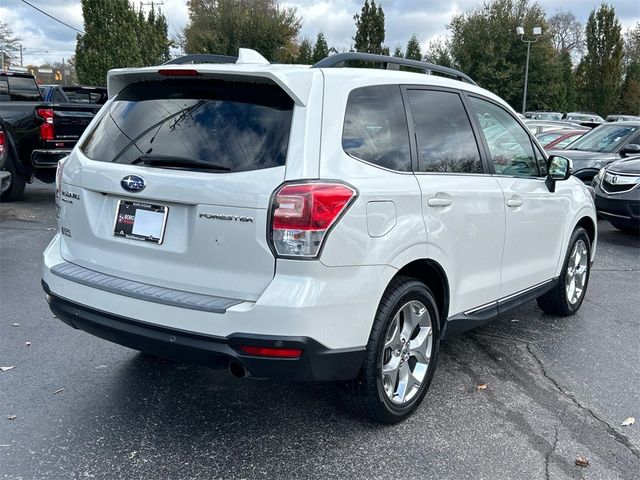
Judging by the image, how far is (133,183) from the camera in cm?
304

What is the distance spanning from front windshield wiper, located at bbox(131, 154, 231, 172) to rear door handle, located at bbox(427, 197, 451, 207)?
111cm

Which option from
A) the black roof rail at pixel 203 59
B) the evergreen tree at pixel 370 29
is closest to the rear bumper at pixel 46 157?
the black roof rail at pixel 203 59

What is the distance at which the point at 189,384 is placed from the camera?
152 inches

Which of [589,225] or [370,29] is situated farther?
[370,29]

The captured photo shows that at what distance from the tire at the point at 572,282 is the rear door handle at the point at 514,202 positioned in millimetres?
1128

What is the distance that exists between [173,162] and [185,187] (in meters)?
0.20

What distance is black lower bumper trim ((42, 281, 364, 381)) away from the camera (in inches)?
108

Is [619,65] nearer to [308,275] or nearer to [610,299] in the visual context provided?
[610,299]

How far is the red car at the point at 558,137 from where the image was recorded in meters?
13.3

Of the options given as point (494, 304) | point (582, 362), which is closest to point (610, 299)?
point (582, 362)

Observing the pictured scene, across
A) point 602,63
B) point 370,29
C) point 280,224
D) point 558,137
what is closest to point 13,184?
point 280,224

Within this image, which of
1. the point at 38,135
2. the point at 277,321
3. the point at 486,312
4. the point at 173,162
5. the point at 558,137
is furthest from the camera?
the point at 558,137

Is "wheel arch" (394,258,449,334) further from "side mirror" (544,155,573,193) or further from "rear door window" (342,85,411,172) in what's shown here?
"side mirror" (544,155,573,193)

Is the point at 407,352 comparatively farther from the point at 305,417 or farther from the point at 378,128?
the point at 378,128
